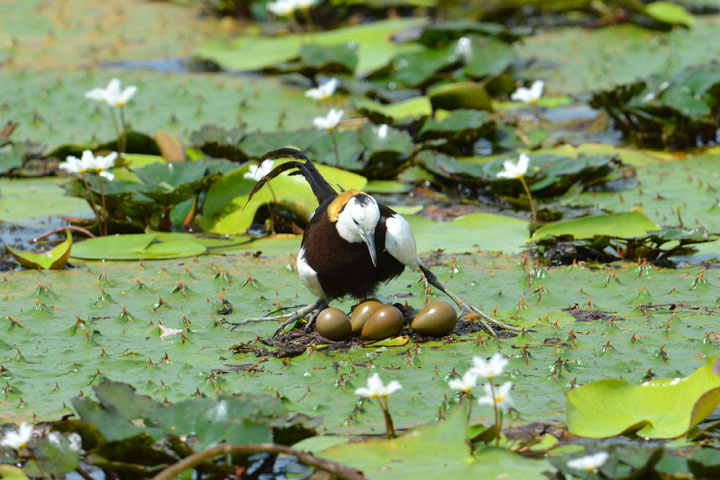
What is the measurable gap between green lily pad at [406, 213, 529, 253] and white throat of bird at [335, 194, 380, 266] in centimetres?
155

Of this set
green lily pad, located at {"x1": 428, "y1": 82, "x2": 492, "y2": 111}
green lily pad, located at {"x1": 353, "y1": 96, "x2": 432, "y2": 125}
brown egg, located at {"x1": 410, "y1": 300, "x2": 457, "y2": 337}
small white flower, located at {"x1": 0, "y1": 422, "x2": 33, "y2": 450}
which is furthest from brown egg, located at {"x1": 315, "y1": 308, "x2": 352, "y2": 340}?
green lily pad, located at {"x1": 428, "y1": 82, "x2": 492, "y2": 111}

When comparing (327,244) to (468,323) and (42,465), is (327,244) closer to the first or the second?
(468,323)

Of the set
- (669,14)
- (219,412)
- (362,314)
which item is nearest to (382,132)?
(362,314)

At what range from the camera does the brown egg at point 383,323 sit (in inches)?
148

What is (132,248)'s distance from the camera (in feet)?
17.3

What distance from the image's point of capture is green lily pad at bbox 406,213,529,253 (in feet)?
17.2

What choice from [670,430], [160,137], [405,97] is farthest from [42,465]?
[405,97]

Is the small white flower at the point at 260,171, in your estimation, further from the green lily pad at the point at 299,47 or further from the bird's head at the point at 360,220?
the green lily pad at the point at 299,47

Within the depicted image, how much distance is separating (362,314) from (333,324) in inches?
5.3

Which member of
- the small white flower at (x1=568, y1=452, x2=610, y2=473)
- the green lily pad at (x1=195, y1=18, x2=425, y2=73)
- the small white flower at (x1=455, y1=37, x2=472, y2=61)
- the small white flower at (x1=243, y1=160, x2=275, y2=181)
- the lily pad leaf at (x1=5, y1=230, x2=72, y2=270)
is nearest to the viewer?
the small white flower at (x1=568, y1=452, x2=610, y2=473)

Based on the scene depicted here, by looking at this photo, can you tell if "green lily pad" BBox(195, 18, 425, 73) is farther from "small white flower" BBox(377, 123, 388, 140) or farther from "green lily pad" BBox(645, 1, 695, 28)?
"small white flower" BBox(377, 123, 388, 140)

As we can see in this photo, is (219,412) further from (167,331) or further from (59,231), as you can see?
(59,231)

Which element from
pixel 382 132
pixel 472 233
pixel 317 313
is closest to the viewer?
pixel 317 313

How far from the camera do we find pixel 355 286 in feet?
12.6
